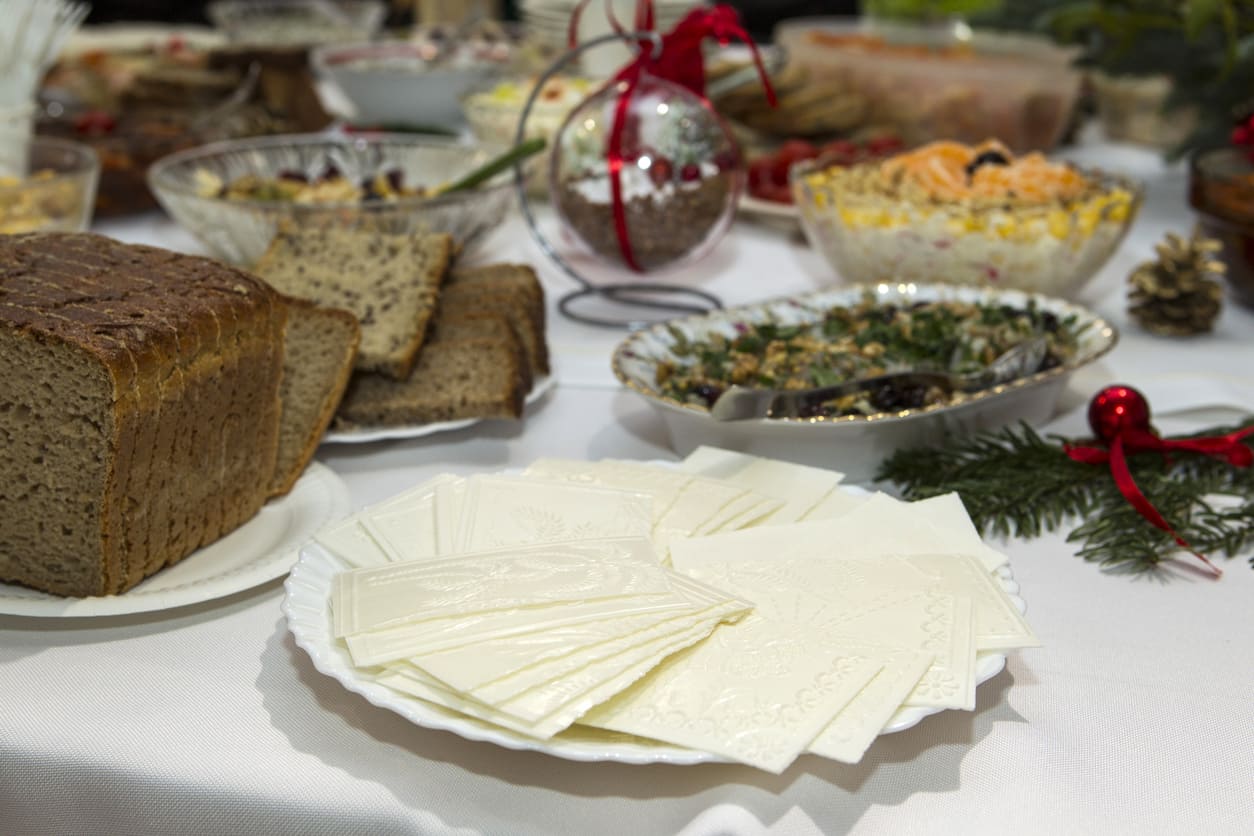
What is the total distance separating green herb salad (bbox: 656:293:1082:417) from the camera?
5.01ft

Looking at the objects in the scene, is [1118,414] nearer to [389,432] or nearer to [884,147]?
[389,432]

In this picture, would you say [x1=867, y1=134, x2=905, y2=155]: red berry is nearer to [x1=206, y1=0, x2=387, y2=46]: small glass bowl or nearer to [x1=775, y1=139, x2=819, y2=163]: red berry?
[x1=775, y1=139, x2=819, y2=163]: red berry

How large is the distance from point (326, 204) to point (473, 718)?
1304mm

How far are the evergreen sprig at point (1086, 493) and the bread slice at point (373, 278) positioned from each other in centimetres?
67

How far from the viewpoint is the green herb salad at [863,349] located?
1528mm

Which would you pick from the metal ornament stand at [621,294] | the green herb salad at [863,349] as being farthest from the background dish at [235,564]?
the metal ornament stand at [621,294]

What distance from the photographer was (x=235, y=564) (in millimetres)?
1313

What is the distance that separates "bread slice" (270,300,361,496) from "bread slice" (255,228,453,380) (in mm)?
41

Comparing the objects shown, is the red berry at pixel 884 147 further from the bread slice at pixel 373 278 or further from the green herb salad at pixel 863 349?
the bread slice at pixel 373 278

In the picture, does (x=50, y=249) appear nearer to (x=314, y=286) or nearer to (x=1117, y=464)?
(x=314, y=286)

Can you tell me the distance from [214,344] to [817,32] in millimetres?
2934

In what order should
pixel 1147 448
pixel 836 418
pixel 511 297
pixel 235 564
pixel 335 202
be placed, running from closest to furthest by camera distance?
pixel 235 564 → pixel 836 418 → pixel 1147 448 → pixel 511 297 → pixel 335 202

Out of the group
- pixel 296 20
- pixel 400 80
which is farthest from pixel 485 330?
pixel 296 20

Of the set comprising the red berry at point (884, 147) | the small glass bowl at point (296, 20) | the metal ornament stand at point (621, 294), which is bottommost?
the small glass bowl at point (296, 20)
